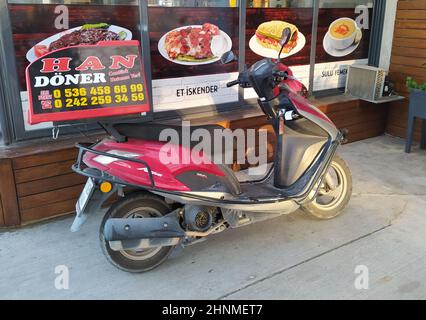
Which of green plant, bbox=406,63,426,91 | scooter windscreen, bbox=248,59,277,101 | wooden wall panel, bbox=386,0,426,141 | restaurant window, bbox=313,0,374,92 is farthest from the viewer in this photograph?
restaurant window, bbox=313,0,374,92

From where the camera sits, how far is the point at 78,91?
2.86 meters

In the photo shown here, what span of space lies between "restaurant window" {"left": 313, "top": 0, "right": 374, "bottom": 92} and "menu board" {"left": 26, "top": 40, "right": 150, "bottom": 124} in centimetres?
284

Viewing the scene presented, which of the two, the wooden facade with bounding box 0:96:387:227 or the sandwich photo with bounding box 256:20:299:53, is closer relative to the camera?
the wooden facade with bounding box 0:96:387:227

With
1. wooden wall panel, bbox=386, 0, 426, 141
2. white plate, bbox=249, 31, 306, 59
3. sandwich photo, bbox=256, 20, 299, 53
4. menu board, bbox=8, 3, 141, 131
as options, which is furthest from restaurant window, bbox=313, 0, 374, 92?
menu board, bbox=8, 3, 141, 131

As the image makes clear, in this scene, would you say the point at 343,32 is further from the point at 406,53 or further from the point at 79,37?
the point at 79,37

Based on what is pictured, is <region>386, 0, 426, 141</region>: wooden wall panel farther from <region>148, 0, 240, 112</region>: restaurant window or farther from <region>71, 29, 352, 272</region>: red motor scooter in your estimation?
<region>71, 29, 352, 272</region>: red motor scooter

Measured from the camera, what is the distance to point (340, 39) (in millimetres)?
5246

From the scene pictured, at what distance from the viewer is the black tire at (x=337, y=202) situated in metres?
3.30

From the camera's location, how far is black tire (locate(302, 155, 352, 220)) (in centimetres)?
330

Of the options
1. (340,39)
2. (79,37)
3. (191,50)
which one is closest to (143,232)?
(79,37)

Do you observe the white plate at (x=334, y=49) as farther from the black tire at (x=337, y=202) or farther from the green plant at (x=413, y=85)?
the black tire at (x=337, y=202)

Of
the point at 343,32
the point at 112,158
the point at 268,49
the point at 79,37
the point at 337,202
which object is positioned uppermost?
the point at 79,37

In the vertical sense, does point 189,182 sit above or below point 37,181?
above

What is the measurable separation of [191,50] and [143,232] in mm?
2219
